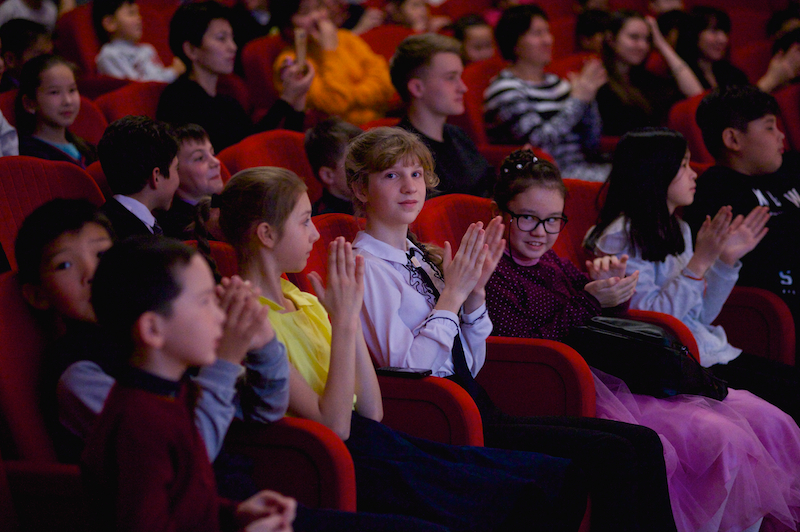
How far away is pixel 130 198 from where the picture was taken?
→ 201cm

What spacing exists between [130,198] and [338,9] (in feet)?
10.2

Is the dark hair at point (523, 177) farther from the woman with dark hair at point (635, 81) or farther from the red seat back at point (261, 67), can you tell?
the red seat back at point (261, 67)

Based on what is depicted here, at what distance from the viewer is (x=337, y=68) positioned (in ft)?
12.1

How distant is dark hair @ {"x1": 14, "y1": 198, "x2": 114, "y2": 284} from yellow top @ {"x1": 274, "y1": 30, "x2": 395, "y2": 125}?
7.75 feet

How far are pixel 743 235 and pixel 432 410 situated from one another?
1.28 metres

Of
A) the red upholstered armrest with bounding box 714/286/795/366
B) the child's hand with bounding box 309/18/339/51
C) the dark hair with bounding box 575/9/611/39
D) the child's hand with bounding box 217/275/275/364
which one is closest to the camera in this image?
the child's hand with bounding box 217/275/275/364

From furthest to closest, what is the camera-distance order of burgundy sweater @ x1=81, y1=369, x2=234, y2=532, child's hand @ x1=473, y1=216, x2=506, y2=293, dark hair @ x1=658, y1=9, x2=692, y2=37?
dark hair @ x1=658, y1=9, x2=692, y2=37 < child's hand @ x1=473, y1=216, x2=506, y2=293 < burgundy sweater @ x1=81, y1=369, x2=234, y2=532

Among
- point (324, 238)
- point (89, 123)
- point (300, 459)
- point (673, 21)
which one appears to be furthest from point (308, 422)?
point (673, 21)

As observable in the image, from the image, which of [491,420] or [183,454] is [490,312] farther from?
[183,454]

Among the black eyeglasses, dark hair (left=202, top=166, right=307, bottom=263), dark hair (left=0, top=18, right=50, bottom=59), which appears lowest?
the black eyeglasses

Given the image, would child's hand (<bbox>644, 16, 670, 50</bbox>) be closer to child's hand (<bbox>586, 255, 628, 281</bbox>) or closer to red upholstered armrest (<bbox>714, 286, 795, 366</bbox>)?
red upholstered armrest (<bbox>714, 286, 795, 366</bbox>)

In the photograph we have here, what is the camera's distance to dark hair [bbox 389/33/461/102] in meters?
2.84

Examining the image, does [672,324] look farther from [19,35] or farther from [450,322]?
[19,35]

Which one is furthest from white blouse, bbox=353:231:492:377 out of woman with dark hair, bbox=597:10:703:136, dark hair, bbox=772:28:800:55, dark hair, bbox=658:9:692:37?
dark hair, bbox=658:9:692:37
